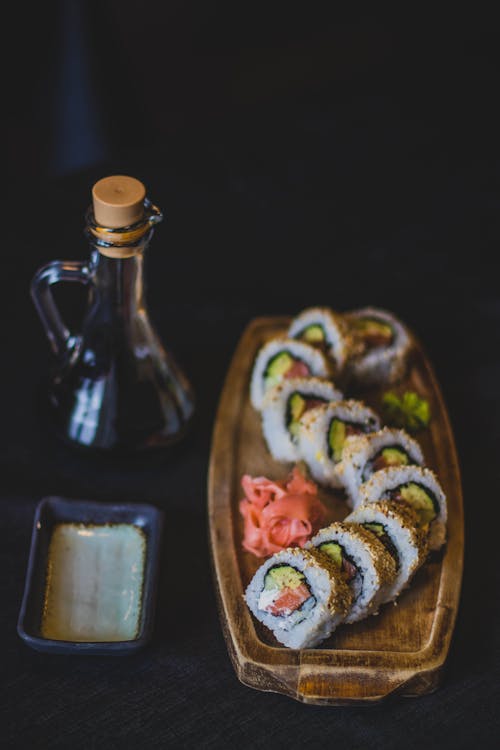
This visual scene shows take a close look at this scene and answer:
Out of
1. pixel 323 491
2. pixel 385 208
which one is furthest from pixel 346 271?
pixel 323 491

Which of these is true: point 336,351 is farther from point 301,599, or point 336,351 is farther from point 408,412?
point 301,599

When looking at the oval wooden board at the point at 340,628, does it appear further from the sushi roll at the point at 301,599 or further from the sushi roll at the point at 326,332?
the sushi roll at the point at 326,332

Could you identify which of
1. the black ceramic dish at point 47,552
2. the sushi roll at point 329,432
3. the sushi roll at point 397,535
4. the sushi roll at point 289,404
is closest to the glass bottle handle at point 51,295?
the black ceramic dish at point 47,552

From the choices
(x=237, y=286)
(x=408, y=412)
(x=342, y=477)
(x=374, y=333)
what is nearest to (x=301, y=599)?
(x=342, y=477)

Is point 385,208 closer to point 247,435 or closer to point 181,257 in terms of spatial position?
point 181,257

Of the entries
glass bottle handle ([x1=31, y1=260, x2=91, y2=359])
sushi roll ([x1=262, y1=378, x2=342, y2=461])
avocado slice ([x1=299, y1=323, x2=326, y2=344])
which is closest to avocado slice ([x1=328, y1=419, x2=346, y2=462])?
sushi roll ([x1=262, y1=378, x2=342, y2=461])

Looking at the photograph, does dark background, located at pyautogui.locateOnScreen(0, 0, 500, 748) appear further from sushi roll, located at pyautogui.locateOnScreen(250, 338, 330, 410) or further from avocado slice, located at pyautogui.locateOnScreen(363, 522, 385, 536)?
avocado slice, located at pyautogui.locateOnScreen(363, 522, 385, 536)
